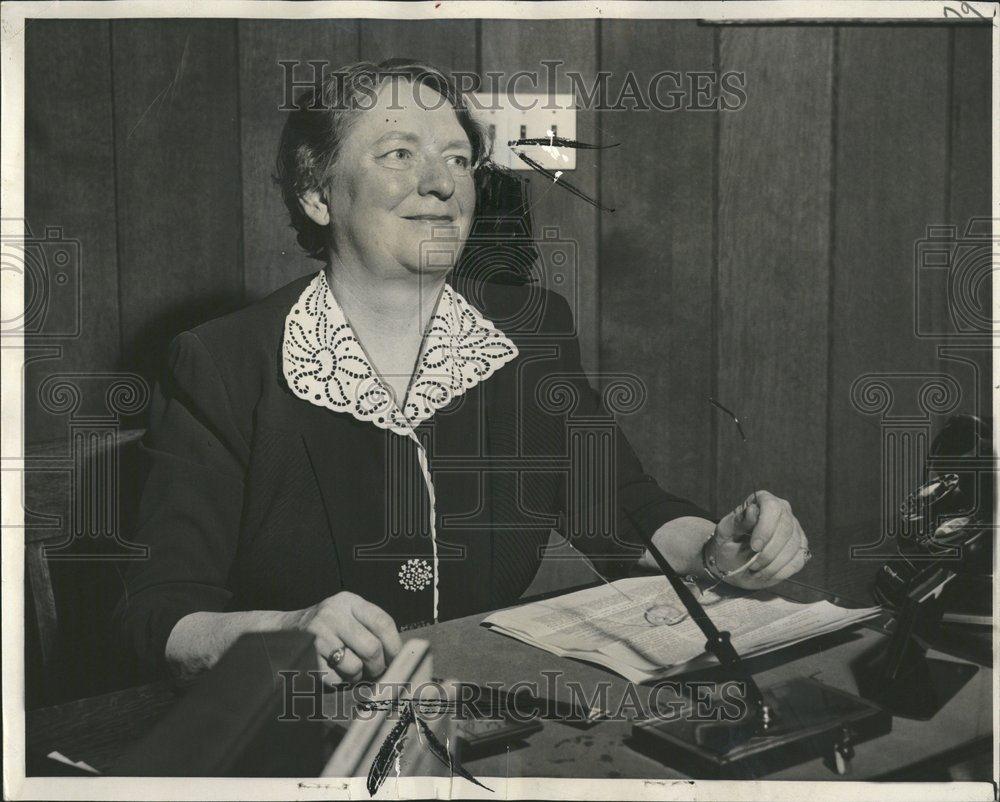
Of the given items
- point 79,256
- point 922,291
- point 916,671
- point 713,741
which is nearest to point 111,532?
point 79,256

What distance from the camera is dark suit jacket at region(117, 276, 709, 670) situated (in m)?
0.81

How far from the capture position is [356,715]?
77 centimetres

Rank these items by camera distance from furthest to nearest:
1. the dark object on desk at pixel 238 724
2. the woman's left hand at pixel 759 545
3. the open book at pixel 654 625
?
1. the woman's left hand at pixel 759 545
2. the open book at pixel 654 625
3. the dark object on desk at pixel 238 724

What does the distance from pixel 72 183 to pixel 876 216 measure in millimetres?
828

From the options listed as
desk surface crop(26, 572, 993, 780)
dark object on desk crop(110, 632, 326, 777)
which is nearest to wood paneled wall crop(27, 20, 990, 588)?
desk surface crop(26, 572, 993, 780)

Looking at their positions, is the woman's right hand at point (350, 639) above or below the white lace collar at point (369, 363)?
below

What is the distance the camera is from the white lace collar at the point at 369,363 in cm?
84

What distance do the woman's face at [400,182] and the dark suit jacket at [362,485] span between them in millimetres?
65

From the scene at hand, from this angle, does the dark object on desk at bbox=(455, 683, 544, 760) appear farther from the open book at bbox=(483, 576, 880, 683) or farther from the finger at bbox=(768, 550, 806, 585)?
the finger at bbox=(768, 550, 806, 585)

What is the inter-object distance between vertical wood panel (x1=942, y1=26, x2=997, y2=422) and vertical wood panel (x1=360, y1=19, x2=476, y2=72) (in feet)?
1.69

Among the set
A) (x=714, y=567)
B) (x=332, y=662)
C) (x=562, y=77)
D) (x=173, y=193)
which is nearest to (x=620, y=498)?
(x=714, y=567)

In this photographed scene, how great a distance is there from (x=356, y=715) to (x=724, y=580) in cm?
37

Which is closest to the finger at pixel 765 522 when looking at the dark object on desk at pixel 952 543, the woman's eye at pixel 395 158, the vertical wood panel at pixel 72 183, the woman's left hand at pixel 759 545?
the woman's left hand at pixel 759 545

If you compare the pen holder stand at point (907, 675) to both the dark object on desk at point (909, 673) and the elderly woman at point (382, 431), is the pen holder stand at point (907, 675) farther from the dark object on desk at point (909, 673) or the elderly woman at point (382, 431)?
the elderly woman at point (382, 431)
